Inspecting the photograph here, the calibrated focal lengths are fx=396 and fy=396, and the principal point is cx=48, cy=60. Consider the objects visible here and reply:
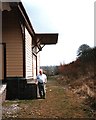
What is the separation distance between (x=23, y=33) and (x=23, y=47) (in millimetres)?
631

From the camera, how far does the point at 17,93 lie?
17.8 metres

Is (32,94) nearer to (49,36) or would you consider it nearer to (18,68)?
(18,68)

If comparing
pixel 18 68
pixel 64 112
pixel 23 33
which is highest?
pixel 23 33

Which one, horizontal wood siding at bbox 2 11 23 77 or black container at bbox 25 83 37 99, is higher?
horizontal wood siding at bbox 2 11 23 77

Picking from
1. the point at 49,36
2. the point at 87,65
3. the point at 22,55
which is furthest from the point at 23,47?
the point at 87,65

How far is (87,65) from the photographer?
45.5 meters

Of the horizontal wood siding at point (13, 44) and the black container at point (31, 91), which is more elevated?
the horizontal wood siding at point (13, 44)

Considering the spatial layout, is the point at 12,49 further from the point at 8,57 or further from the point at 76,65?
the point at 76,65

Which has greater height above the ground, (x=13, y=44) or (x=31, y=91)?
(x=13, y=44)

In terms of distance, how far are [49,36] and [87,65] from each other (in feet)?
59.9

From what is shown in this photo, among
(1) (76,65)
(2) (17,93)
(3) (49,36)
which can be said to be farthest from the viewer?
(1) (76,65)

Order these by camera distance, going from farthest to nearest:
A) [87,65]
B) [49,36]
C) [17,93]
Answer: [87,65]
[49,36]
[17,93]

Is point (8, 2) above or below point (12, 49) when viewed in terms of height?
above

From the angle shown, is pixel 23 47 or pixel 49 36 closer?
pixel 23 47
